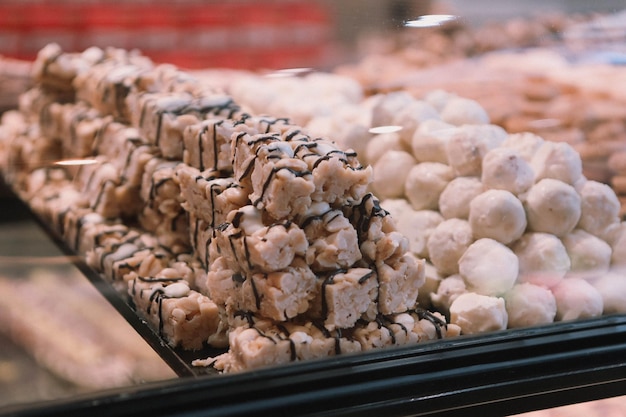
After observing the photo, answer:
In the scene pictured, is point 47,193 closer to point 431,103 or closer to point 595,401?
point 431,103

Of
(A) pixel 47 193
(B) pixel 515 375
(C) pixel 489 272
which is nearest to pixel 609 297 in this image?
(C) pixel 489 272

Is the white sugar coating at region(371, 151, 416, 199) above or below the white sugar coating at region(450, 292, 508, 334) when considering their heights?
above

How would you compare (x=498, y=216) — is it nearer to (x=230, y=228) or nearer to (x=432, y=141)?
(x=432, y=141)

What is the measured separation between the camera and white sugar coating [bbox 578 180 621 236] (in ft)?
6.58

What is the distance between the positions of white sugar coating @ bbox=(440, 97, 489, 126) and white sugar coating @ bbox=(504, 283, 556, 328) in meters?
0.59

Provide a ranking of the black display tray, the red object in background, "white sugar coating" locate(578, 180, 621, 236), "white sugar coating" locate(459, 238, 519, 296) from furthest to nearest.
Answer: the red object in background
"white sugar coating" locate(578, 180, 621, 236)
"white sugar coating" locate(459, 238, 519, 296)
the black display tray

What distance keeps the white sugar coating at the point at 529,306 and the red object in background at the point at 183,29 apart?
191 centimetres

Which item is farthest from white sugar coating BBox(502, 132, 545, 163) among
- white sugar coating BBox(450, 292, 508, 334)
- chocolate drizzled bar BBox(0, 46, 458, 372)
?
chocolate drizzled bar BBox(0, 46, 458, 372)

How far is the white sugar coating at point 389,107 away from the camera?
2408 millimetres

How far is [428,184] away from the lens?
6.93 feet

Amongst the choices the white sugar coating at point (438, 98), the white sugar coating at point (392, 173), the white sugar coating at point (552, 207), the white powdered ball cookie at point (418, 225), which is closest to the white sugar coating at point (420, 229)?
the white powdered ball cookie at point (418, 225)

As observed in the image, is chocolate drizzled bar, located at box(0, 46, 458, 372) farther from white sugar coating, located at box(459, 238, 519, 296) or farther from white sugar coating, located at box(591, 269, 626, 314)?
white sugar coating, located at box(591, 269, 626, 314)

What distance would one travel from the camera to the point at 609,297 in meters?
1.92

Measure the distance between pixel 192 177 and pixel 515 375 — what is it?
0.87 m
